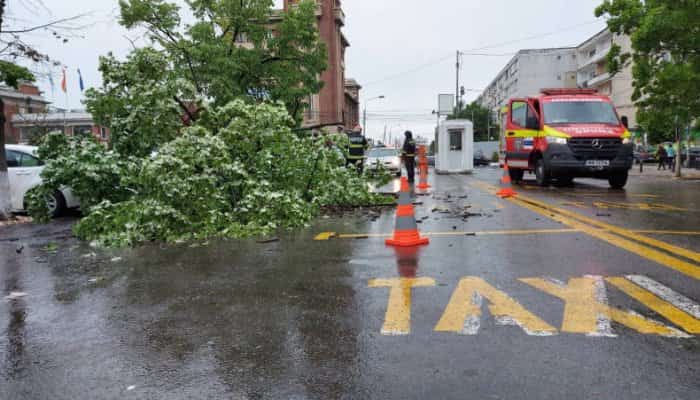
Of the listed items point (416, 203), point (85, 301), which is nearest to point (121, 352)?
point (85, 301)

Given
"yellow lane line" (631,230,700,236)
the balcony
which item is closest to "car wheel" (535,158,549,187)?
"yellow lane line" (631,230,700,236)

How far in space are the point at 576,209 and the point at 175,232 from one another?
6947mm

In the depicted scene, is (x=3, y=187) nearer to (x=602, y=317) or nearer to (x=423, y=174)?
(x=423, y=174)

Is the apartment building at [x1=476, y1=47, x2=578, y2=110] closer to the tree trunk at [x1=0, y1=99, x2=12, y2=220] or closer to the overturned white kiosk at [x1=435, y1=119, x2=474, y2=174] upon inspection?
the overturned white kiosk at [x1=435, y1=119, x2=474, y2=174]

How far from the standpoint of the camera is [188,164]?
881 centimetres

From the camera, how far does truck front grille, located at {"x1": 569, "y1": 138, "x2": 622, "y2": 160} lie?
14312mm

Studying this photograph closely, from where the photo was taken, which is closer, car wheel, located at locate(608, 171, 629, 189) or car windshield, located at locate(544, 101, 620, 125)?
car wheel, located at locate(608, 171, 629, 189)

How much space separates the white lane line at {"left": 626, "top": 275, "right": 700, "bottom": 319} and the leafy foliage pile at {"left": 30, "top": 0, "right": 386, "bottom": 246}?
5264 millimetres

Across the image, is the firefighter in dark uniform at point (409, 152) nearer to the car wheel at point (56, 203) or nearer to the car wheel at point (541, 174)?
the car wheel at point (541, 174)

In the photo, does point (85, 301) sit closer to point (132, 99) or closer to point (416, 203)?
point (132, 99)

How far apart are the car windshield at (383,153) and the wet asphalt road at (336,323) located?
62.0 ft

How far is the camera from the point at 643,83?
20859 mm

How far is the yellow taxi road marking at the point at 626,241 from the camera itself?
213 inches

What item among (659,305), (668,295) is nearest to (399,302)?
(659,305)
